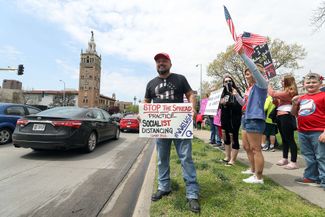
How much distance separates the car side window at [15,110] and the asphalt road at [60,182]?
2.36 meters

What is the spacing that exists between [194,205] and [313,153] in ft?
8.27

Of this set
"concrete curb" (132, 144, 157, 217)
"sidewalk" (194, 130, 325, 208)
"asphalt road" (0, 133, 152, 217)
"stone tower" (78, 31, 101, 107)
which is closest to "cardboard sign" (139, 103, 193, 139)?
"concrete curb" (132, 144, 157, 217)

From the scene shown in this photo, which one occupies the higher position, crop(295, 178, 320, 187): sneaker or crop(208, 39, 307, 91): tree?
crop(208, 39, 307, 91): tree

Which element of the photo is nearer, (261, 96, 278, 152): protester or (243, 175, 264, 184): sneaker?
(243, 175, 264, 184): sneaker

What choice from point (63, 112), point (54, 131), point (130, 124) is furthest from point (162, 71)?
point (130, 124)

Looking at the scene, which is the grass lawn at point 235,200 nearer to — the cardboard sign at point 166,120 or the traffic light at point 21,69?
the cardboard sign at point 166,120

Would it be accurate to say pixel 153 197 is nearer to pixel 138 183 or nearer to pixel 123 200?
pixel 123 200

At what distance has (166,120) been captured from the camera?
366 centimetres

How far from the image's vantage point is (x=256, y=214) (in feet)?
9.48

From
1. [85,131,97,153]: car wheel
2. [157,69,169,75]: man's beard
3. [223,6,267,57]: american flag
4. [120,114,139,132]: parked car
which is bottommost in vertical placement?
[85,131,97,153]: car wheel

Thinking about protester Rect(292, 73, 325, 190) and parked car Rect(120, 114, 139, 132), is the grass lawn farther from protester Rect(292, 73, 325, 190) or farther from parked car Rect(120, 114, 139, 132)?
parked car Rect(120, 114, 139, 132)

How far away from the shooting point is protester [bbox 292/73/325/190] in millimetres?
3980

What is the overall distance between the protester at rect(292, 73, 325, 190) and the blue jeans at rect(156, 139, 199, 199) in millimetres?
2089

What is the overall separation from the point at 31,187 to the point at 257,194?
12.1 ft
